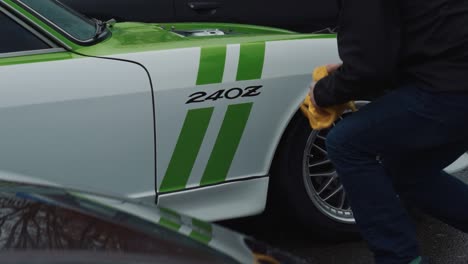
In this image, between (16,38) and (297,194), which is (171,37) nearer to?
(16,38)

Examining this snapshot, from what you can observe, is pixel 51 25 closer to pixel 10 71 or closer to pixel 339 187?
pixel 10 71

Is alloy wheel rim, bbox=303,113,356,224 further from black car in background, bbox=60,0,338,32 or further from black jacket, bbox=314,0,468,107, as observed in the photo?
black car in background, bbox=60,0,338,32

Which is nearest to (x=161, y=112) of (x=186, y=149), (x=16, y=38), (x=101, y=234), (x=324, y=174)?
(x=186, y=149)

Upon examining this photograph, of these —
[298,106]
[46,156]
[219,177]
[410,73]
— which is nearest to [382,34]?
[410,73]

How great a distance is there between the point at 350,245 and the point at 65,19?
1.71 metres

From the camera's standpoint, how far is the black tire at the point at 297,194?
12.5 feet

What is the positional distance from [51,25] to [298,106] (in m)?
1.11

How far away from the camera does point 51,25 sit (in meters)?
3.56

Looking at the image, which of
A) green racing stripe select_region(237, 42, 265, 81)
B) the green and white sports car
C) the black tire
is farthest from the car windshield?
the black tire

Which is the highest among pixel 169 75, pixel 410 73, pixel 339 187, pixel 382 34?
pixel 382 34

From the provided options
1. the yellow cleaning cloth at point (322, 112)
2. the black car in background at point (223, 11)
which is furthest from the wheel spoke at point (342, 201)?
the black car in background at point (223, 11)

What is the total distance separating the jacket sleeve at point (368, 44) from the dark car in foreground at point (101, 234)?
0.84 meters

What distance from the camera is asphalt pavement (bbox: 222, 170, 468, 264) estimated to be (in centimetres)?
396

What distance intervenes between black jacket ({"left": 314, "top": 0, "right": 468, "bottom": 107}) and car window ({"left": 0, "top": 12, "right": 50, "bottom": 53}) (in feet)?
4.19
